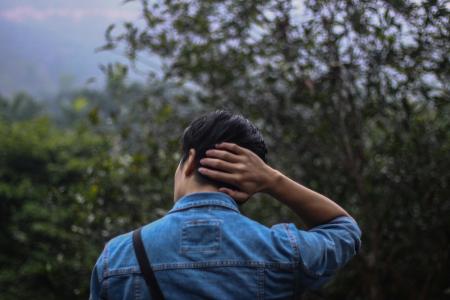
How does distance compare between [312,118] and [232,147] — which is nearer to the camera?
[232,147]

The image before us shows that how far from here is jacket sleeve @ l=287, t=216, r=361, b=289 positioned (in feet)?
4.81

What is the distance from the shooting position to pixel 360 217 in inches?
149

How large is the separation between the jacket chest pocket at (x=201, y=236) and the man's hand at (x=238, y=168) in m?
0.13

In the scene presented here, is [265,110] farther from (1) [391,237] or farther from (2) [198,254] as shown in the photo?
(2) [198,254]

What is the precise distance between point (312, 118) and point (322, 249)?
260 cm

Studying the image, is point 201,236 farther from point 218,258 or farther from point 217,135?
point 217,135

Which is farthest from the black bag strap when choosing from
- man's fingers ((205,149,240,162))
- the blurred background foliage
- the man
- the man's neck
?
the blurred background foliage

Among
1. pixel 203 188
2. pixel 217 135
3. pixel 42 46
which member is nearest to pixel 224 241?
pixel 203 188

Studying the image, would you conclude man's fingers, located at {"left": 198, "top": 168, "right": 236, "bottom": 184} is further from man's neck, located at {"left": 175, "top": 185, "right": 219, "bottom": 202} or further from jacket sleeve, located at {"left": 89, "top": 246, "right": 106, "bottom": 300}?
jacket sleeve, located at {"left": 89, "top": 246, "right": 106, "bottom": 300}

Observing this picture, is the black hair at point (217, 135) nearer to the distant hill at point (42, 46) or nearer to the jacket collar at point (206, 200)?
the jacket collar at point (206, 200)

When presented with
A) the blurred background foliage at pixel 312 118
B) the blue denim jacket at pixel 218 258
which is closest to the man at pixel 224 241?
the blue denim jacket at pixel 218 258

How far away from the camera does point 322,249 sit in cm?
148

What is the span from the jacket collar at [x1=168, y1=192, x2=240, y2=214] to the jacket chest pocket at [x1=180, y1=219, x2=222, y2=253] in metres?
0.06

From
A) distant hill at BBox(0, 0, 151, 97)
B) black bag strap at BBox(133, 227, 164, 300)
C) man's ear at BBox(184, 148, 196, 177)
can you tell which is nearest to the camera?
black bag strap at BBox(133, 227, 164, 300)
